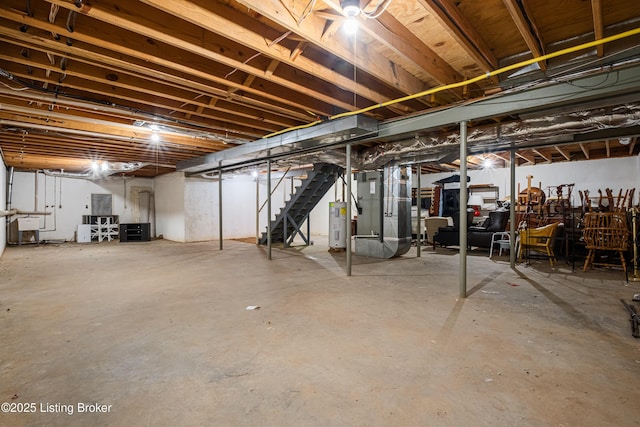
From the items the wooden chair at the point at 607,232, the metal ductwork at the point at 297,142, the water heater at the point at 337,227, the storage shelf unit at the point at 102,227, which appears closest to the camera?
the metal ductwork at the point at 297,142

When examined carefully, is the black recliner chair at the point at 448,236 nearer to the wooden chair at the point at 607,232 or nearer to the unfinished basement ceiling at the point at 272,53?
the wooden chair at the point at 607,232

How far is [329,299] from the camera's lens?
10.6ft

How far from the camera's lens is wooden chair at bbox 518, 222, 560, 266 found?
4.95 m

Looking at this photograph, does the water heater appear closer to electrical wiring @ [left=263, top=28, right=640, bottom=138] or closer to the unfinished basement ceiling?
electrical wiring @ [left=263, top=28, right=640, bottom=138]

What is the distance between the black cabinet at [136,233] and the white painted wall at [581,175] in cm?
1015

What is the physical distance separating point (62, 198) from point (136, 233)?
252 centimetres

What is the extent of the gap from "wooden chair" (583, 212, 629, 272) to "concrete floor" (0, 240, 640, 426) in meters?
0.59

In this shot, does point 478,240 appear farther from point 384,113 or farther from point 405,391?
point 405,391

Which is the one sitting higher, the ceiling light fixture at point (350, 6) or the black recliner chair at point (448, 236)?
the ceiling light fixture at point (350, 6)

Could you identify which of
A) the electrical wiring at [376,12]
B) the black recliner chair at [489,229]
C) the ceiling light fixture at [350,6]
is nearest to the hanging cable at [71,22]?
the ceiling light fixture at [350,6]

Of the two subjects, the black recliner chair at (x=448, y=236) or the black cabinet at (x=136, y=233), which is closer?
the black recliner chair at (x=448, y=236)

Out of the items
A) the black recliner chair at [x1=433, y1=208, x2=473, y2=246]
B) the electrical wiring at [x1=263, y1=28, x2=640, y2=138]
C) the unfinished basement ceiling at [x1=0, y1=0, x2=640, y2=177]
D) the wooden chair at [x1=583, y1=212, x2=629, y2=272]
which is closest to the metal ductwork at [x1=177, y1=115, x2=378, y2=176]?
the electrical wiring at [x1=263, y1=28, x2=640, y2=138]

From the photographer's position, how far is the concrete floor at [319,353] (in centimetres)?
147

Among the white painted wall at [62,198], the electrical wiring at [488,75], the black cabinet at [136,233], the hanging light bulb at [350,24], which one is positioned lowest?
the black cabinet at [136,233]
